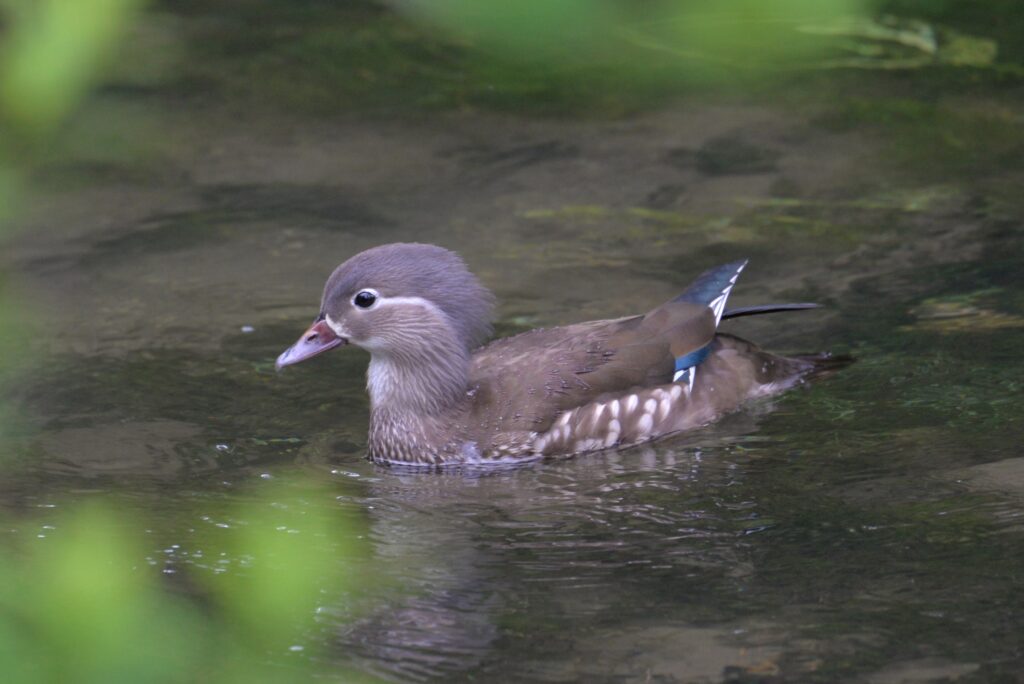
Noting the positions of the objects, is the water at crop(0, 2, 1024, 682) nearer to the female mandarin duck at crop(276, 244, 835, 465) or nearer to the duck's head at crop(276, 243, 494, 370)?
the female mandarin duck at crop(276, 244, 835, 465)

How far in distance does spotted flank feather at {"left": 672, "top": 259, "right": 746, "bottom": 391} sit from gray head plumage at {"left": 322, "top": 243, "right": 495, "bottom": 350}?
97 cm

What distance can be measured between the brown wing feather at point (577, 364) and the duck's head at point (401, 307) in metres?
0.25

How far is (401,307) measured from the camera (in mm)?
7066

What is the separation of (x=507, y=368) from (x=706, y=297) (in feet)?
3.52

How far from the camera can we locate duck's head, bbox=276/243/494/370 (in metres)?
6.96

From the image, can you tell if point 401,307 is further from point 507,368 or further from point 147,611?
point 147,611

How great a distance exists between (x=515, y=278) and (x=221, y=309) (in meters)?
1.78

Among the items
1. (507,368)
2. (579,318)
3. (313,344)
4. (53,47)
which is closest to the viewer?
(53,47)

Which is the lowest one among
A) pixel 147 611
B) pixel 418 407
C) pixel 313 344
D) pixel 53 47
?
pixel 418 407

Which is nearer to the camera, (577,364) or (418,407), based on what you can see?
(577,364)

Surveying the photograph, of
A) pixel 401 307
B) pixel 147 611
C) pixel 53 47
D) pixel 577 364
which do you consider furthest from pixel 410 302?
pixel 147 611

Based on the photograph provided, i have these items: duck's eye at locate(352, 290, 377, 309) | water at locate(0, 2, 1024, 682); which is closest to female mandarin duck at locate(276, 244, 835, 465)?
duck's eye at locate(352, 290, 377, 309)

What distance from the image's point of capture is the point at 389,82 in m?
12.6

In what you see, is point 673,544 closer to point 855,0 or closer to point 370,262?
point 370,262
